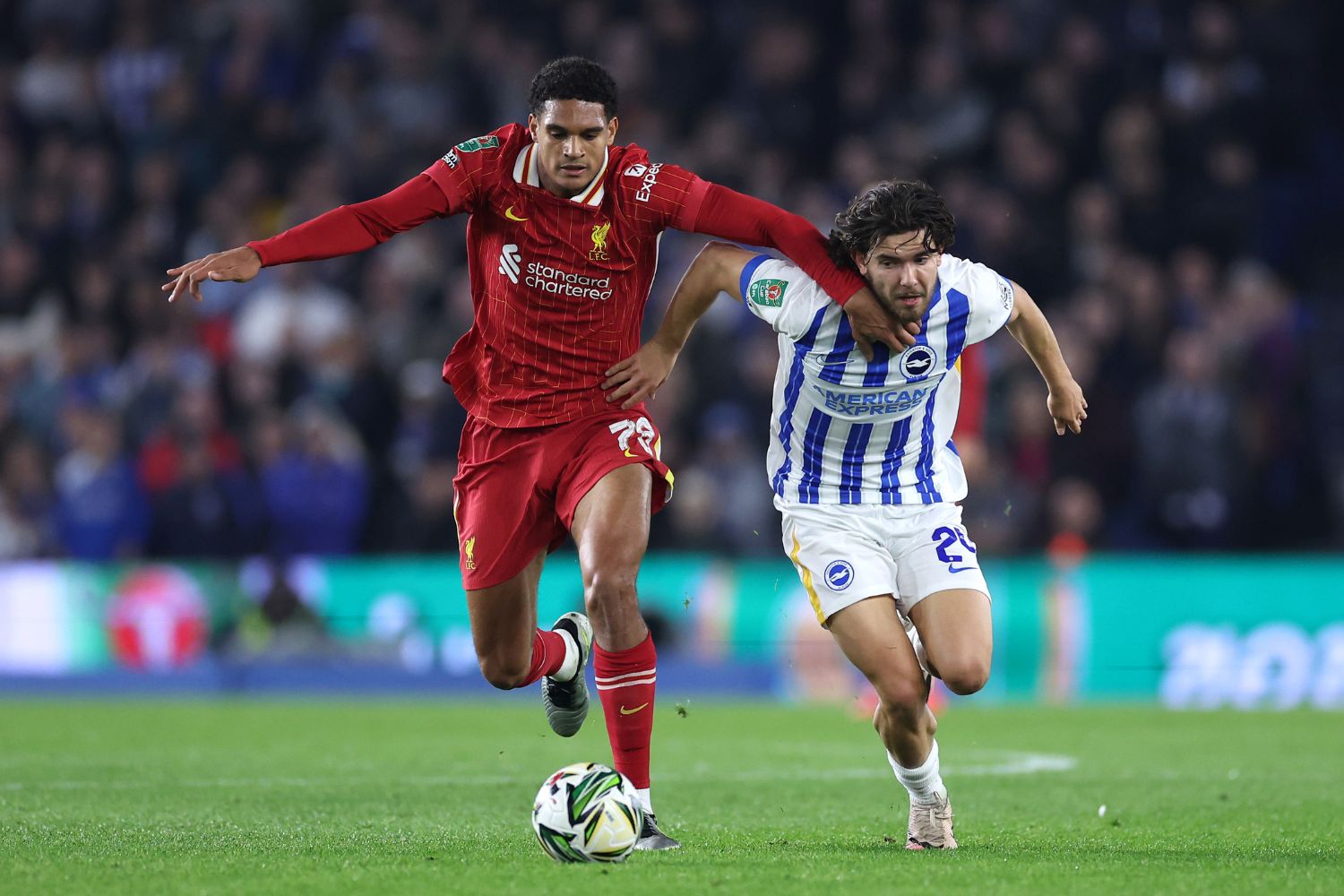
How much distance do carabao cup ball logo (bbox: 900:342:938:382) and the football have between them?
5.49 feet

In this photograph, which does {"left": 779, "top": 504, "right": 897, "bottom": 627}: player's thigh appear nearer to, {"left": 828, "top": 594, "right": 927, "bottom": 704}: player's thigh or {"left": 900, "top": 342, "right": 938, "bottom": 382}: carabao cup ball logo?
{"left": 828, "top": 594, "right": 927, "bottom": 704}: player's thigh

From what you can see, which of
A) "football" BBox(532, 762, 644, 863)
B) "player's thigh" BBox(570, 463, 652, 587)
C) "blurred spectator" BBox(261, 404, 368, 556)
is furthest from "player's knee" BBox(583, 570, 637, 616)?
"blurred spectator" BBox(261, 404, 368, 556)

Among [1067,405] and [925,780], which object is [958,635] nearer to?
[925,780]

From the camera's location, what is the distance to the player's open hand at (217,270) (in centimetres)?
576

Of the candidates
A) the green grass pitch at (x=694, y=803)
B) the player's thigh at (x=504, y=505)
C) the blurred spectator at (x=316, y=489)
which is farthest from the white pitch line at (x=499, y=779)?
the blurred spectator at (x=316, y=489)

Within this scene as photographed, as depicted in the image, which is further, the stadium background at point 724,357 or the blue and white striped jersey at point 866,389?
the stadium background at point 724,357

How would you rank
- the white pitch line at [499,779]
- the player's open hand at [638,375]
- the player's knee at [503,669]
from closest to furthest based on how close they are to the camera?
the player's open hand at [638,375] < the player's knee at [503,669] < the white pitch line at [499,779]

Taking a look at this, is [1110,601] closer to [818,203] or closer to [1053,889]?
[818,203]

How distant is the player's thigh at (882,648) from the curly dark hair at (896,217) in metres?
1.15

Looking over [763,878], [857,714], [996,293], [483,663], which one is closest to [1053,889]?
[763,878]

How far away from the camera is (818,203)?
14758 millimetres

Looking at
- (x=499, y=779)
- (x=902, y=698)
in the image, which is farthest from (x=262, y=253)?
(x=499, y=779)

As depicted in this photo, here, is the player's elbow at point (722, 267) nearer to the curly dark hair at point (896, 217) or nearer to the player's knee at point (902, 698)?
the curly dark hair at point (896, 217)

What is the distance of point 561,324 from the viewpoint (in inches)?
251
